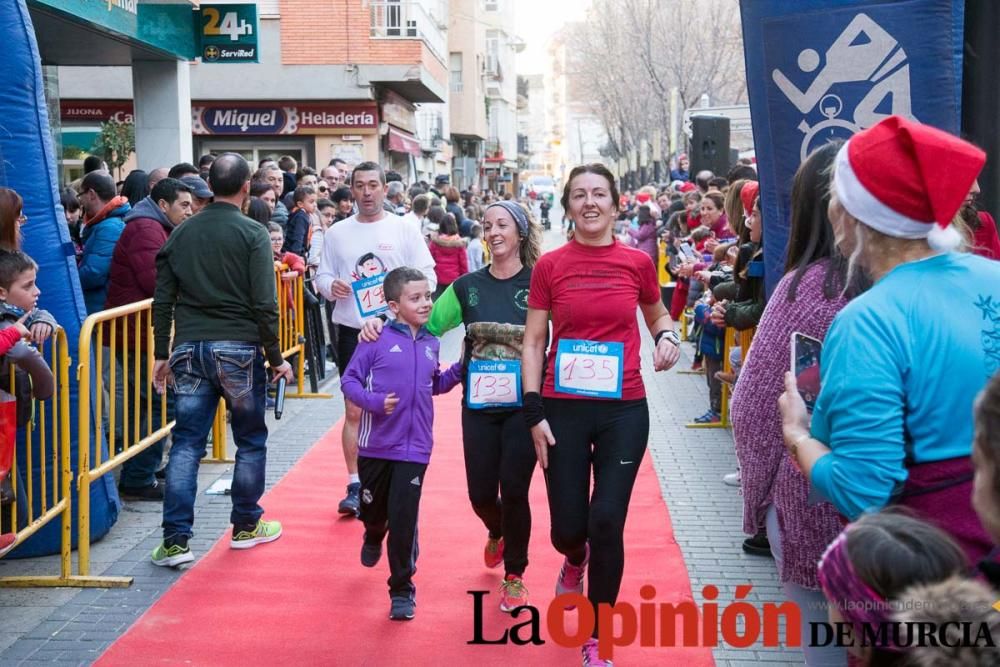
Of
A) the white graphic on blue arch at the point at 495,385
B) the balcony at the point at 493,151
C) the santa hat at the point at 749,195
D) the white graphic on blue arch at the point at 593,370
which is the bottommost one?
the white graphic on blue arch at the point at 495,385

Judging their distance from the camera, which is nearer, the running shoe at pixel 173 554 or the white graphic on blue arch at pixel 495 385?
the white graphic on blue arch at pixel 495 385

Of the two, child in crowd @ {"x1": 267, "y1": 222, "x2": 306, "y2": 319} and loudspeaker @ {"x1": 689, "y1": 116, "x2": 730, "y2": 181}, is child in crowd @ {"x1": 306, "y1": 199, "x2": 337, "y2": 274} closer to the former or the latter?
child in crowd @ {"x1": 267, "y1": 222, "x2": 306, "y2": 319}

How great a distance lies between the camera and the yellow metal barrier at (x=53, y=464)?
5.60m

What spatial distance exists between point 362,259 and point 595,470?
106 inches

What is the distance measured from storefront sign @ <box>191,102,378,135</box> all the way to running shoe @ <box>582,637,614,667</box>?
2362 cm

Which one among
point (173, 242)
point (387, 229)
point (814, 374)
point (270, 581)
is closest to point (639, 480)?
point (387, 229)

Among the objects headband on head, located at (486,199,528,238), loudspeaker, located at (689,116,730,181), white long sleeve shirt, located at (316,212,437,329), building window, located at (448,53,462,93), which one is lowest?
white long sleeve shirt, located at (316,212,437,329)

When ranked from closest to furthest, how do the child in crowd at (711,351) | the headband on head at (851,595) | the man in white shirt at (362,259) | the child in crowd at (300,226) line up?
the headband on head at (851,595)
the man in white shirt at (362,259)
the child in crowd at (711,351)
the child in crowd at (300,226)

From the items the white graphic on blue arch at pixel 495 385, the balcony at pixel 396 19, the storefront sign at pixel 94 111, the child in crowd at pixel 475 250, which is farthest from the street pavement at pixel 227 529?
the storefront sign at pixel 94 111

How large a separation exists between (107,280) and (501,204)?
133 inches

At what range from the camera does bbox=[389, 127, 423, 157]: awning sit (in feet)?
97.8

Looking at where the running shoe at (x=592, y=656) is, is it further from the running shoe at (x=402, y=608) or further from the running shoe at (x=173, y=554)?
the running shoe at (x=173, y=554)

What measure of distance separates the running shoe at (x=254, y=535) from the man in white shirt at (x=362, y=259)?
572mm

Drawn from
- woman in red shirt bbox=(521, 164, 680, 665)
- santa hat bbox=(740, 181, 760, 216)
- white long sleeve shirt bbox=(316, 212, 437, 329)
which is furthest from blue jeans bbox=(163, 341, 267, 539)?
santa hat bbox=(740, 181, 760, 216)
